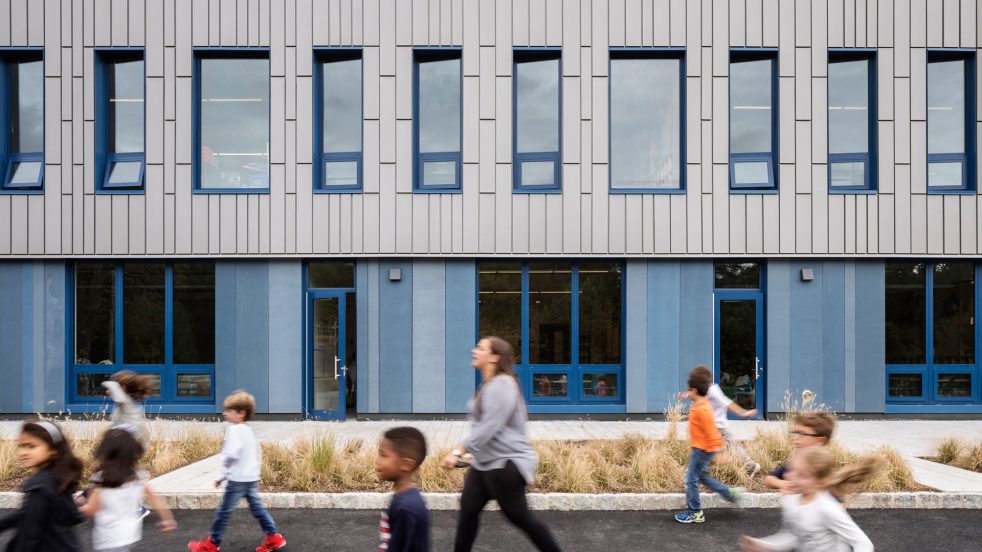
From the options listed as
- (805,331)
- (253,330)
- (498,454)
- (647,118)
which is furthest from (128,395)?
(805,331)

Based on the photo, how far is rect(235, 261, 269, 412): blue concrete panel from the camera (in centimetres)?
1202

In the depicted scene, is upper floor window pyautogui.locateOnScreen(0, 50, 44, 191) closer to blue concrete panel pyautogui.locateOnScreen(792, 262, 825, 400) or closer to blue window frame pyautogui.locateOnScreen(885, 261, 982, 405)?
blue concrete panel pyautogui.locateOnScreen(792, 262, 825, 400)

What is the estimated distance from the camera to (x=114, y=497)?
11.1ft

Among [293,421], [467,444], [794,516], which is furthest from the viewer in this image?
[293,421]

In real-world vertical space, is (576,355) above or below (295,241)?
below

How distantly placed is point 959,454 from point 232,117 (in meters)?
14.0

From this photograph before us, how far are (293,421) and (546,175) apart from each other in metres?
7.22

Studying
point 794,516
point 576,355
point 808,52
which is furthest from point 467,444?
point 808,52

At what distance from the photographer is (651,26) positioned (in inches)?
481

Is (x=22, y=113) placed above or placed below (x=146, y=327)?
above

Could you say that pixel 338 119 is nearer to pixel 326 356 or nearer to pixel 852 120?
pixel 326 356

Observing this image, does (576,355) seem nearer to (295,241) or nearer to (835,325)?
(835,325)

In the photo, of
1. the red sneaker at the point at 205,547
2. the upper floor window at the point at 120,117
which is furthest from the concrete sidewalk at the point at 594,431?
the upper floor window at the point at 120,117

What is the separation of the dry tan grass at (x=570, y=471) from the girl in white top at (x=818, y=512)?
3.75m
